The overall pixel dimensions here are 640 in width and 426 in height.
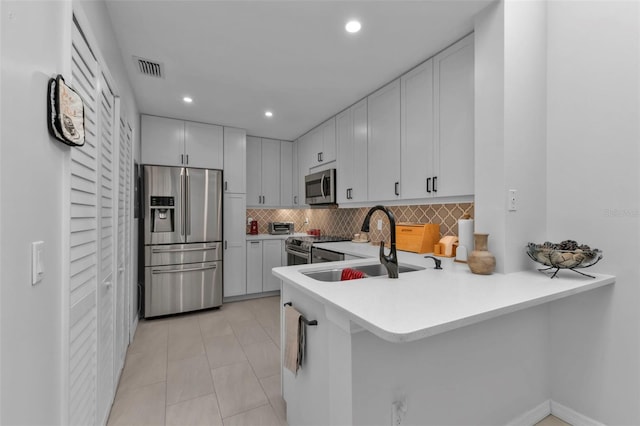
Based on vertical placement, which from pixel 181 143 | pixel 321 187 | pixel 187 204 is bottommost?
pixel 187 204

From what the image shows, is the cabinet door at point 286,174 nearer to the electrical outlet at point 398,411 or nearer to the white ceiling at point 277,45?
the white ceiling at point 277,45

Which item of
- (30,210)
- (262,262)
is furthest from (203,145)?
(30,210)

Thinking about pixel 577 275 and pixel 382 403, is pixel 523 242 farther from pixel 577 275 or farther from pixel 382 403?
pixel 382 403

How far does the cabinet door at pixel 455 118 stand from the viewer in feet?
6.61

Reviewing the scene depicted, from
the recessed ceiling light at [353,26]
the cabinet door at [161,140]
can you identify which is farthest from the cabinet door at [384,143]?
the cabinet door at [161,140]

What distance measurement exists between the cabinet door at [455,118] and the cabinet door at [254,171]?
3034mm

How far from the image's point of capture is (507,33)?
1.67 meters

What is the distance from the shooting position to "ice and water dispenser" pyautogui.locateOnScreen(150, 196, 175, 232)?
339cm

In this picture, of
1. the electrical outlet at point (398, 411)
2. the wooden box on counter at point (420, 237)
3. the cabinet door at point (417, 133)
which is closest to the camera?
the electrical outlet at point (398, 411)

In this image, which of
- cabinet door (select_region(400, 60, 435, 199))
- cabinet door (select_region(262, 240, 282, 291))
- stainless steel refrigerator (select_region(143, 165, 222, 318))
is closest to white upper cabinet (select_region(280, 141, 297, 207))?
cabinet door (select_region(262, 240, 282, 291))

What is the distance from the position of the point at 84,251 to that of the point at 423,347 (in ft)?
5.19

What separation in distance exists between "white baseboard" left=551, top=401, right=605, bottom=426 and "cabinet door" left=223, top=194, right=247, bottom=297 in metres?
3.51

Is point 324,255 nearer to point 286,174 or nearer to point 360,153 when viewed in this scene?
point 360,153

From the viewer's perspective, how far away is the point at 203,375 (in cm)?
226
